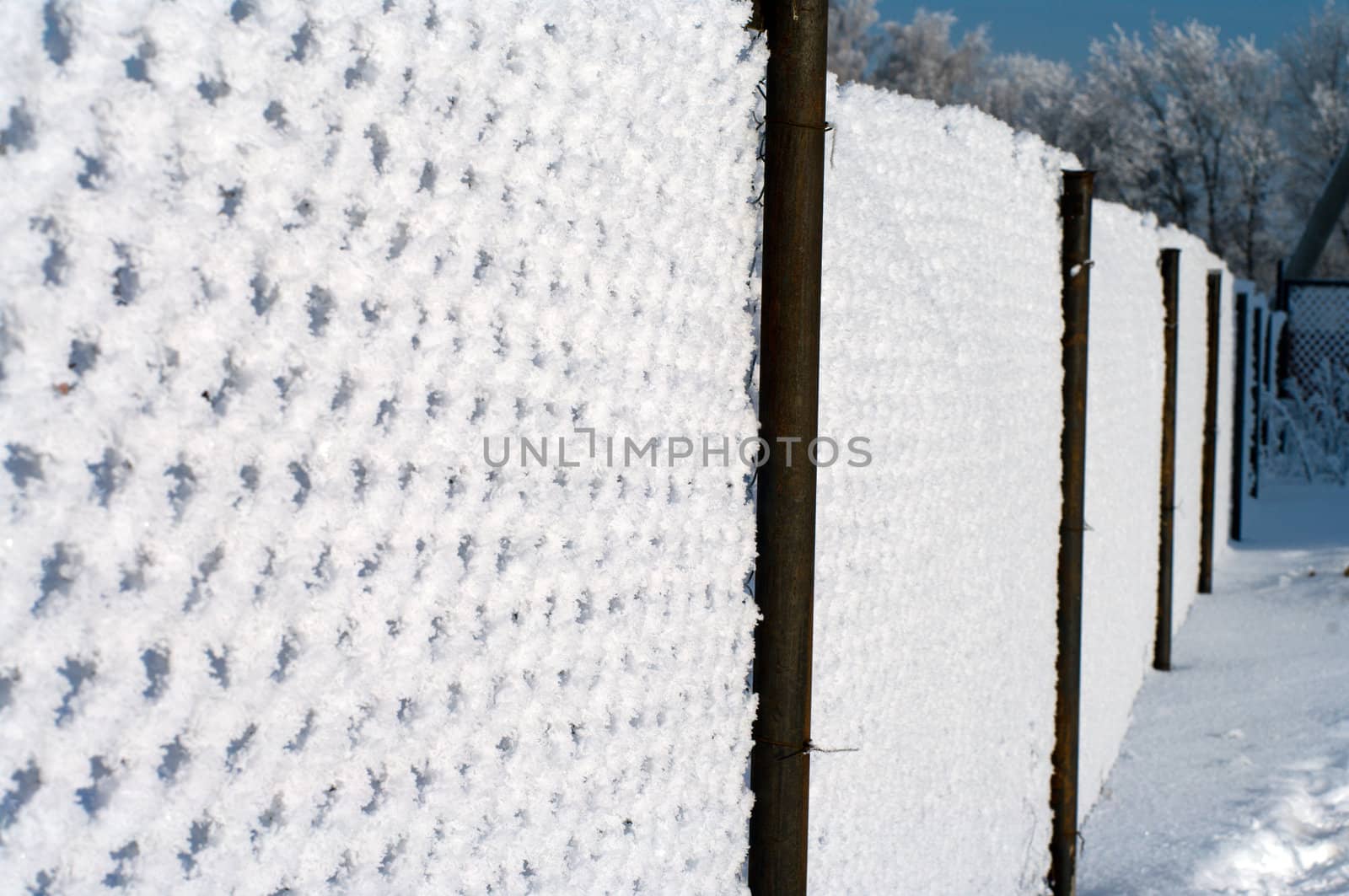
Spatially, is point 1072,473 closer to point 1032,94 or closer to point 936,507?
point 936,507

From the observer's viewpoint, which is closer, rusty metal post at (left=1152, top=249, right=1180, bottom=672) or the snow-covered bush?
rusty metal post at (left=1152, top=249, right=1180, bottom=672)

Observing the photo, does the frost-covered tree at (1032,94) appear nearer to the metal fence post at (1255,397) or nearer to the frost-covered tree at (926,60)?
the frost-covered tree at (926,60)

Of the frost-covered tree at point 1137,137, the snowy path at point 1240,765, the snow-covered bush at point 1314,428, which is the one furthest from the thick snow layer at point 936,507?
the frost-covered tree at point 1137,137

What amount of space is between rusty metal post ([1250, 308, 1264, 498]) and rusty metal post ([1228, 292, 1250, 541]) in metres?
1.38

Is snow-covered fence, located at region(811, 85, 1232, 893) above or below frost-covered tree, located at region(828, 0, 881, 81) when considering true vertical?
below

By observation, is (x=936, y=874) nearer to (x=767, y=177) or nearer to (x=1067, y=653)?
(x=1067, y=653)

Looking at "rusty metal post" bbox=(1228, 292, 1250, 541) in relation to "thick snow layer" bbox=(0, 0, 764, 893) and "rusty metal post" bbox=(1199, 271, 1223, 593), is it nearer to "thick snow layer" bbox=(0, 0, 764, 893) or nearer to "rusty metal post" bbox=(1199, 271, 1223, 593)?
"rusty metal post" bbox=(1199, 271, 1223, 593)

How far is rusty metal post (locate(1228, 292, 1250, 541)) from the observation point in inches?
391

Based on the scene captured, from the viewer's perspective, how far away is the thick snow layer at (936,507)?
2221 millimetres

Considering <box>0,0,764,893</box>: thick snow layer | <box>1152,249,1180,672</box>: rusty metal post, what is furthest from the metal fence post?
<box>0,0,764,893</box>: thick snow layer

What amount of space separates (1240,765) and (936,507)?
2.52m

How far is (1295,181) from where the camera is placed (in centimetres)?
A: 3184

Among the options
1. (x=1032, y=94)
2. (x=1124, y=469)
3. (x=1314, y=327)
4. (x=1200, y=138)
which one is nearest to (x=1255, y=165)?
(x=1200, y=138)

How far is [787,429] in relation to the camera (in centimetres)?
183
